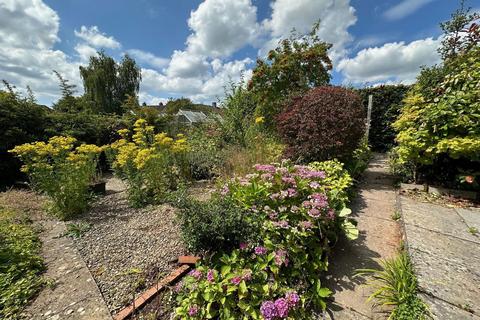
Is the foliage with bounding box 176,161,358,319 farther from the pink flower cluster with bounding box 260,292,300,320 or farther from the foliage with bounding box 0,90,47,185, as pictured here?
the foliage with bounding box 0,90,47,185

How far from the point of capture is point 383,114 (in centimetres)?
770

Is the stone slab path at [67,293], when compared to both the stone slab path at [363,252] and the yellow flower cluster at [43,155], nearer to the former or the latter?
the yellow flower cluster at [43,155]

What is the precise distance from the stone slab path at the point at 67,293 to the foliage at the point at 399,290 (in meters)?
2.02

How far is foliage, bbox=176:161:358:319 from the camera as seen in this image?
4.99 feet

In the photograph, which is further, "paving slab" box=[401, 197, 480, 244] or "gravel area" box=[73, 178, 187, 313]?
"paving slab" box=[401, 197, 480, 244]

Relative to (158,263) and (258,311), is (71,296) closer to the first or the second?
(158,263)

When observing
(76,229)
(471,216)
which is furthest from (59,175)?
(471,216)

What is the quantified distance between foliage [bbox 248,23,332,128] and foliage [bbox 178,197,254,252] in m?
5.88

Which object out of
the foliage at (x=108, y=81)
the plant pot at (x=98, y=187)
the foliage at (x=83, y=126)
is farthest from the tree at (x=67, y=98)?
the foliage at (x=108, y=81)

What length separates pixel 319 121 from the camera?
12.6ft

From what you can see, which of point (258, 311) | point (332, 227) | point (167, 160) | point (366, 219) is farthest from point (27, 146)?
point (366, 219)

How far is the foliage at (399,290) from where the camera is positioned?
56.0 inches

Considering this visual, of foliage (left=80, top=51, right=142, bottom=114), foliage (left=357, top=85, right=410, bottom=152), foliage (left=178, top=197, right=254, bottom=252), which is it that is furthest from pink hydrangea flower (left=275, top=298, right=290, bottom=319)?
foliage (left=80, top=51, right=142, bottom=114)

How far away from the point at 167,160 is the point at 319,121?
9.80 feet
